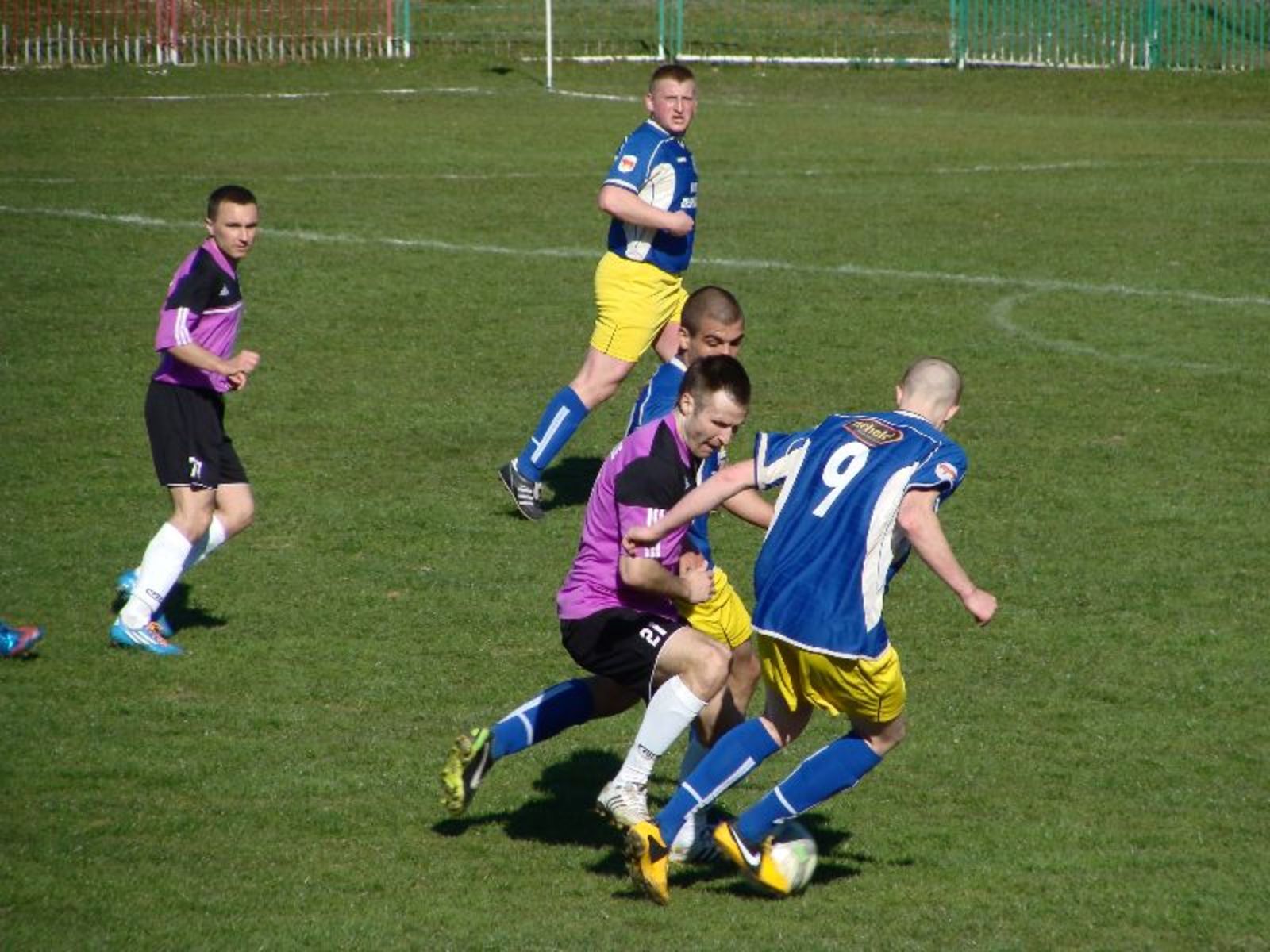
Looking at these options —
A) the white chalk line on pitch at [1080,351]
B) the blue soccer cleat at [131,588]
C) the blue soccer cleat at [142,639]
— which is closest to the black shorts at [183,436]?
the blue soccer cleat at [131,588]

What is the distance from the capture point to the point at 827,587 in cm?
641

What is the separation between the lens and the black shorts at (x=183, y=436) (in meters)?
9.23

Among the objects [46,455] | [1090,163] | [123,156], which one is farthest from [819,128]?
[46,455]

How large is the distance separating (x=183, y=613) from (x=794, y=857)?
14.0ft

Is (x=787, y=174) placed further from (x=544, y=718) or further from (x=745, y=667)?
(x=544, y=718)

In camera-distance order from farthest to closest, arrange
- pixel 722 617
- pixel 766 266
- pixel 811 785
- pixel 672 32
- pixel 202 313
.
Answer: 1. pixel 672 32
2. pixel 766 266
3. pixel 202 313
4. pixel 722 617
5. pixel 811 785

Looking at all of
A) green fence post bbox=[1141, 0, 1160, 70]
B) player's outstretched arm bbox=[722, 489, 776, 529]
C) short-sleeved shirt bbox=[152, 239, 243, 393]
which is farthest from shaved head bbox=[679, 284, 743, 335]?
green fence post bbox=[1141, 0, 1160, 70]

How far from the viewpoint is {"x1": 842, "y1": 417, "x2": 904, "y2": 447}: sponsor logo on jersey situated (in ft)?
21.4

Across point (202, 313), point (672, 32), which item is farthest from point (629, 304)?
point (672, 32)

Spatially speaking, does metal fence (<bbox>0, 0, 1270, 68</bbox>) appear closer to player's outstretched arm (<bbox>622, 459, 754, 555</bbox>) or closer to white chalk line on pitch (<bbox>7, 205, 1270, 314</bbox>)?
white chalk line on pitch (<bbox>7, 205, 1270, 314</bbox>)

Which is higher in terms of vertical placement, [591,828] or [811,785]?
[811,785]

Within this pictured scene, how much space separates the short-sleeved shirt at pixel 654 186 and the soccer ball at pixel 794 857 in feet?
18.1

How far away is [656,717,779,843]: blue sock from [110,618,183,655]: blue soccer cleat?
3357mm

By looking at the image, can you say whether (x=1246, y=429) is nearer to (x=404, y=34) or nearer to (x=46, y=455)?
(x=46, y=455)
